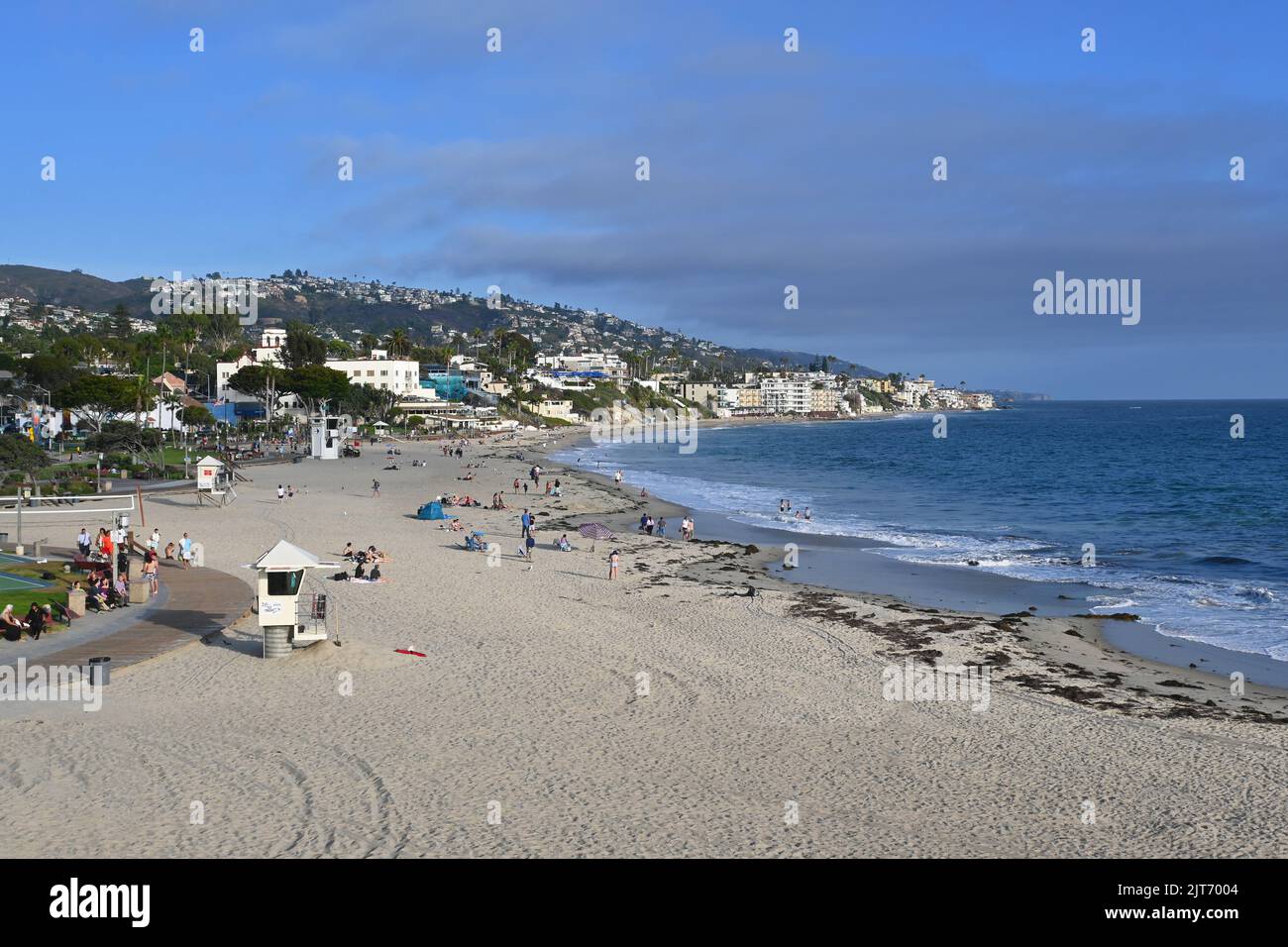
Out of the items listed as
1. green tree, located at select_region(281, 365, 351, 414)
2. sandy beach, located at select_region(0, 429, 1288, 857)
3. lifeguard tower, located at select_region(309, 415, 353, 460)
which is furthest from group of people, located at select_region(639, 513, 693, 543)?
green tree, located at select_region(281, 365, 351, 414)

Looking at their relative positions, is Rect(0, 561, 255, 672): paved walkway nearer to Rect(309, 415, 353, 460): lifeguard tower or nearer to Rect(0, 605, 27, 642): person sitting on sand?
Rect(0, 605, 27, 642): person sitting on sand

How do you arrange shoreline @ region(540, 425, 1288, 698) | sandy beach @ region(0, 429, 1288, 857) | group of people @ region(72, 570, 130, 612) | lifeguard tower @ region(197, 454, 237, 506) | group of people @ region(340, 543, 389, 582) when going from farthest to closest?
lifeguard tower @ region(197, 454, 237, 506), group of people @ region(340, 543, 389, 582), group of people @ region(72, 570, 130, 612), shoreline @ region(540, 425, 1288, 698), sandy beach @ region(0, 429, 1288, 857)

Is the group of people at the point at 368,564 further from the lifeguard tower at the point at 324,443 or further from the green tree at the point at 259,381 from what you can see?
the green tree at the point at 259,381

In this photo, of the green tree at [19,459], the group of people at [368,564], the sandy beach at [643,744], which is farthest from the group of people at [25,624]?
the green tree at [19,459]

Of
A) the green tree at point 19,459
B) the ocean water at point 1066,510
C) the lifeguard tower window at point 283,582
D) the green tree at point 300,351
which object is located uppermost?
the green tree at point 300,351

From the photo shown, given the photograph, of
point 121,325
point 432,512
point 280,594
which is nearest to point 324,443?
point 432,512
